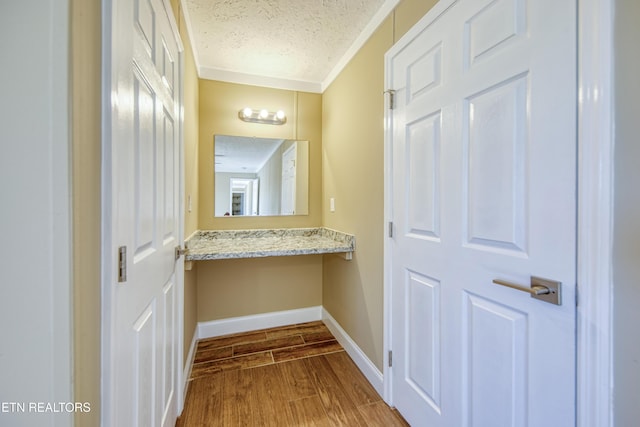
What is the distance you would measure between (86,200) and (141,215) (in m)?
0.30

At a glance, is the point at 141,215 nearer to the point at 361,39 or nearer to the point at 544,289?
the point at 544,289

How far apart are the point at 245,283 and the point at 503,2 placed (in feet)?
8.21

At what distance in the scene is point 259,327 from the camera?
247cm

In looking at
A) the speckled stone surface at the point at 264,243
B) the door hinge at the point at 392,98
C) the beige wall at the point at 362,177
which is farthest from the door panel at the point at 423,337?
the door hinge at the point at 392,98

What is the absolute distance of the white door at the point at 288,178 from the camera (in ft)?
8.52

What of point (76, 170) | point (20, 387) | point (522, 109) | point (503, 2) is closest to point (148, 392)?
point (20, 387)

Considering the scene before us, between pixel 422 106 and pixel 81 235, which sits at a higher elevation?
pixel 422 106

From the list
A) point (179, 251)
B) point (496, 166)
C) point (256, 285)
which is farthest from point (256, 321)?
point (496, 166)

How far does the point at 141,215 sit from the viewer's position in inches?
32.9

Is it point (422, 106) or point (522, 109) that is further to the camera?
point (422, 106)

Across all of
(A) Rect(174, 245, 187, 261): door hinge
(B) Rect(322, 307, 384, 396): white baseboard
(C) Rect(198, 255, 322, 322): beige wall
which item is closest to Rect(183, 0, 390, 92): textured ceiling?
(A) Rect(174, 245, 187, 261): door hinge

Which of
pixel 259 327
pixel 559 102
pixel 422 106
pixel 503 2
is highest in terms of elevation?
pixel 503 2

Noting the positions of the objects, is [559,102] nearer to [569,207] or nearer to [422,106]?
[569,207]
